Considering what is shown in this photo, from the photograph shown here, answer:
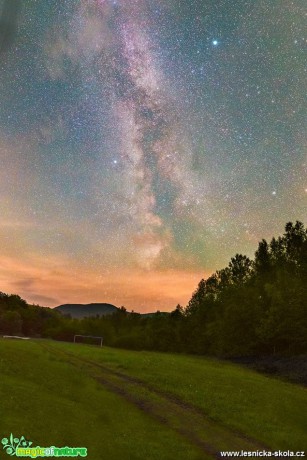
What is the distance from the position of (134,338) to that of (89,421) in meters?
139

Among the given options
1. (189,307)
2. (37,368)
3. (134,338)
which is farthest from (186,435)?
(134,338)

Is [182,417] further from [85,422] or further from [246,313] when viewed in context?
[246,313]

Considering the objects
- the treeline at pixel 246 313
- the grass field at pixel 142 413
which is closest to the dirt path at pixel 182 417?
the grass field at pixel 142 413

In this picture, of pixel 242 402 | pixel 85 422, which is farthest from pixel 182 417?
pixel 242 402

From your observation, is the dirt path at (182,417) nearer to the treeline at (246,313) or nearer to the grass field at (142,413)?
the grass field at (142,413)

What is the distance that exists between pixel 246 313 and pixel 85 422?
3386 inches

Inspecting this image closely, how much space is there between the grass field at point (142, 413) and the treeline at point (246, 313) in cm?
4627

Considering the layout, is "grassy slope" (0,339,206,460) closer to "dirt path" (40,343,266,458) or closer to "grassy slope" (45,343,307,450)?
"dirt path" (40,343,266,458)

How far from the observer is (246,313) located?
10375 cm

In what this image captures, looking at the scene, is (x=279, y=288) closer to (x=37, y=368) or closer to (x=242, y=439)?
(x=37, y=368)

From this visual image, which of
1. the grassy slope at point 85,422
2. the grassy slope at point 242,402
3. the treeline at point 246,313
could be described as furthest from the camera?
the treeline at point 246,313

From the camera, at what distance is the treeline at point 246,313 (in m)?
89.1

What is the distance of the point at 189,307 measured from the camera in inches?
5925

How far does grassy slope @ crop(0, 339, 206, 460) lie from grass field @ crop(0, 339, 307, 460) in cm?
5
